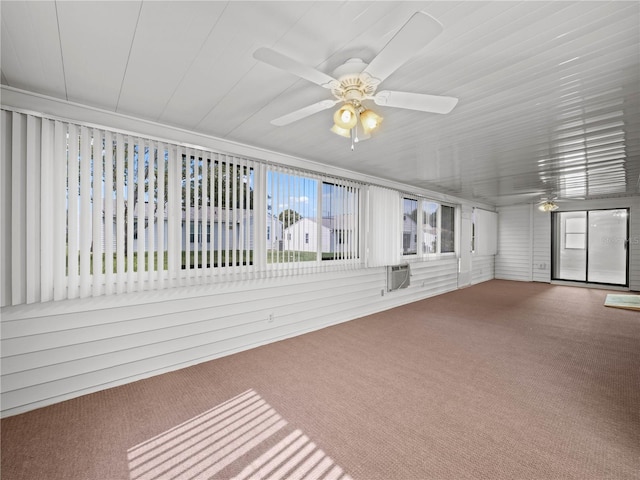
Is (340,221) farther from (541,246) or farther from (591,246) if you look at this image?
(591,246)

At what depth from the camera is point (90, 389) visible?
8.13ft

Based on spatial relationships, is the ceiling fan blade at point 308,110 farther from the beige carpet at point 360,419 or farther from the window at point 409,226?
the window at point 409,226

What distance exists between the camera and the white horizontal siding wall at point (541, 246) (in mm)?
8695

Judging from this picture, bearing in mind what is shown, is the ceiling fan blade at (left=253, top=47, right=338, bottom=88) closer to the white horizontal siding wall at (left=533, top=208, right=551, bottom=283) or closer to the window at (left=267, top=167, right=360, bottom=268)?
the window at (left=267, top=167, right=360, bottom=268)

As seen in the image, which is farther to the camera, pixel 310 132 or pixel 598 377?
pixel 310 132

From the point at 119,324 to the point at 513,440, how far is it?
321cm

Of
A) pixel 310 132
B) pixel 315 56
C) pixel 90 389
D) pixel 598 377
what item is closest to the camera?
pixel 315 56

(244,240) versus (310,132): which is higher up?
(310,132)

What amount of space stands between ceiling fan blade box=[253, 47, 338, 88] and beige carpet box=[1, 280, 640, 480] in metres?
2.20

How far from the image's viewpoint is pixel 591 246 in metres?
8.19

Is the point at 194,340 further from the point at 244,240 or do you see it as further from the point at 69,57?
the point at 69,57

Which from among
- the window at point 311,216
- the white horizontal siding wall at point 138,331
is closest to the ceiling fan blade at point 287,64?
the window at point 311,216

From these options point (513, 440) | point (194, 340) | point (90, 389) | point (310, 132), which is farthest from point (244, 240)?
point (513, 440)

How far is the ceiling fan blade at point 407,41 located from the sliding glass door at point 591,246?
9.89m
